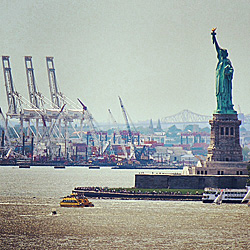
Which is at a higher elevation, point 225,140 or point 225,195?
point 225,140

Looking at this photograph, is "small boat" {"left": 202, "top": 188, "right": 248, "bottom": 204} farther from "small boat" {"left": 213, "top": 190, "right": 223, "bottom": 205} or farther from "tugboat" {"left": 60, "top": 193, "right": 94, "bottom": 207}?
"tugboat" {"left": 60, "top": 193, "right": 94, "bottom": 207}

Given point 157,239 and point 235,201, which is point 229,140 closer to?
point 235,201

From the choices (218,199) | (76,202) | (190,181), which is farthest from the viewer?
(190,181)

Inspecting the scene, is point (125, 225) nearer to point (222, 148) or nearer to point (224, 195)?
point (224, 195)

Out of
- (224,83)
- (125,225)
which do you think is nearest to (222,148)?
(224,83)

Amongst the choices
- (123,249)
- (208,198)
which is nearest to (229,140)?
(208,198)

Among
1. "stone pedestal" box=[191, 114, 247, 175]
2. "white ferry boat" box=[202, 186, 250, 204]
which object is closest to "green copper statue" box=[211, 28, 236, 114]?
"stone pedestal" box=[191, 114, 247, 175]
